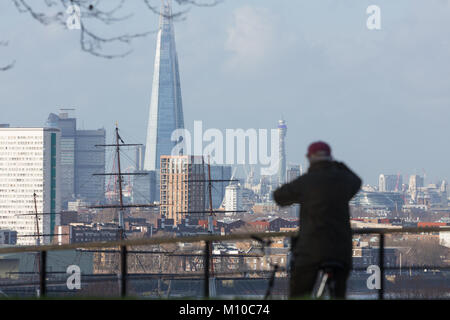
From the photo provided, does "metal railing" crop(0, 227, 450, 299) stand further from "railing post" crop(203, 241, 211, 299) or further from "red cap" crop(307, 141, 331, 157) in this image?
"red cap" crop(307, 141, 331, 157)

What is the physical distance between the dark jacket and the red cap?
84 mm

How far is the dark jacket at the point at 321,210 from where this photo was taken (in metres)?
7.88

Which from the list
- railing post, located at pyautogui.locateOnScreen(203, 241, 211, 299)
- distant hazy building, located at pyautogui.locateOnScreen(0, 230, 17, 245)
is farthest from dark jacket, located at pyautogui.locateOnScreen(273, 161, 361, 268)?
distant hazy building, located at pyautogui.locateOnScreen(0, 230, 17, 245)

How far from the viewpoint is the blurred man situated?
7.89 m

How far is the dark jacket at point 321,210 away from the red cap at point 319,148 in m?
0.08

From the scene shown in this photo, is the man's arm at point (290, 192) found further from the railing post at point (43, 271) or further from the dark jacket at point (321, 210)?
the railing post at point (43, 271)

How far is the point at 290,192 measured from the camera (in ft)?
26.0

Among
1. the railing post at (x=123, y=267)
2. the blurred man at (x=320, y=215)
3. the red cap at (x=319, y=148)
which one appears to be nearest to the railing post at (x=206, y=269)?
the railing post at (x=123, y=267)

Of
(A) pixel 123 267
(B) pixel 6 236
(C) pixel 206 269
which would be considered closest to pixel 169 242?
(C) pixel 206 269
